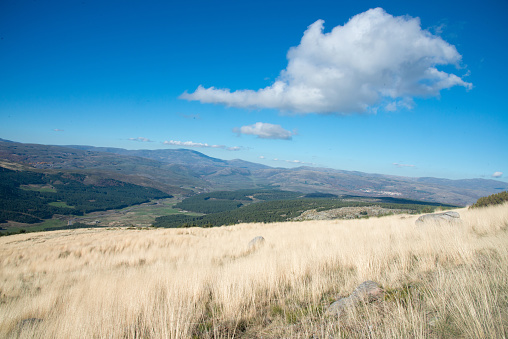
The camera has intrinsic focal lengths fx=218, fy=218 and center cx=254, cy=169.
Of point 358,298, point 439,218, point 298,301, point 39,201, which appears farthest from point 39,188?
point 439,218

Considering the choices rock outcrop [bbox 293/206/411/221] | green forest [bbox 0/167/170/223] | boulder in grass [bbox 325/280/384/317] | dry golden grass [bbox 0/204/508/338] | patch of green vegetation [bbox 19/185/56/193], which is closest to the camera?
dry golden grass [bbox 0/204/508/338]

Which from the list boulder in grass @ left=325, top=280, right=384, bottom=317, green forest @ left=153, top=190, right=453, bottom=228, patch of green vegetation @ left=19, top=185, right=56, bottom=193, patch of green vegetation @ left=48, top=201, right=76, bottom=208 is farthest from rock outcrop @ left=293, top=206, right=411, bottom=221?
patch of green vegetation @ left=19, top=185, right=56, bottom=193

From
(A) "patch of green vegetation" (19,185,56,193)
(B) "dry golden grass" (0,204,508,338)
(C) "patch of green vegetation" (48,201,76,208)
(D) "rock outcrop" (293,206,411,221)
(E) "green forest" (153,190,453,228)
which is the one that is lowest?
(C) "patch of green vegetation" (48,201,76,208)

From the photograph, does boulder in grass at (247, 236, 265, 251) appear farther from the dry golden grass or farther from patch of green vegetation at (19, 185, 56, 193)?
patch of green vegetation at (19, 185, 56, 193)

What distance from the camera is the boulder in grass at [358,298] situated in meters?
3.35

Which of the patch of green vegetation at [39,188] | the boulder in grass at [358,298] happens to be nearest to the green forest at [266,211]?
the boulder in grass at [358,298]

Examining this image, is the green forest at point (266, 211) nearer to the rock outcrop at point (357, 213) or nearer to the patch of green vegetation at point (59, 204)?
the rock outcrop at point (357, 213)

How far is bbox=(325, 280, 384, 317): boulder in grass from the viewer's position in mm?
3352

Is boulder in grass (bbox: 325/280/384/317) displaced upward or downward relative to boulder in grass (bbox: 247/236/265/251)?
upward

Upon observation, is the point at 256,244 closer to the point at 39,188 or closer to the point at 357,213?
the point at 357,213

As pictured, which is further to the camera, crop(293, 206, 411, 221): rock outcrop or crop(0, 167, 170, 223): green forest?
crop(0, 167, 170, 223): green forest

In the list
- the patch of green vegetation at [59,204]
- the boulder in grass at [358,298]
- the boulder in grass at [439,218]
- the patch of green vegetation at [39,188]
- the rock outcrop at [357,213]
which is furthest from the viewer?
the patch of green vegetation at [39,188]

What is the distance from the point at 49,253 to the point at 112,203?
652 feet

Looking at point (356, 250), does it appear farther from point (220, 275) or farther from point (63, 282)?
point (63, 282)
